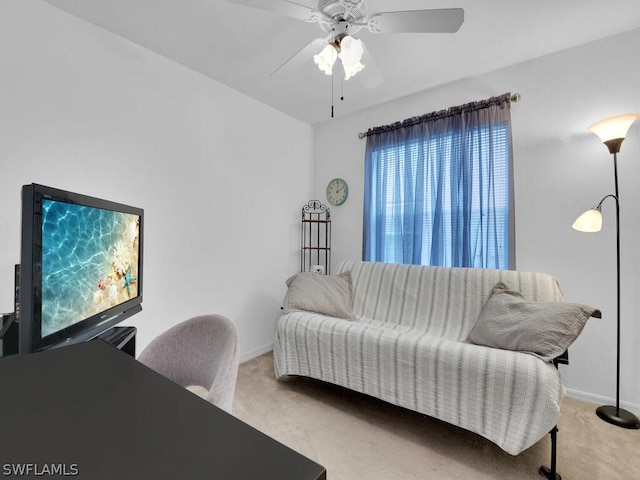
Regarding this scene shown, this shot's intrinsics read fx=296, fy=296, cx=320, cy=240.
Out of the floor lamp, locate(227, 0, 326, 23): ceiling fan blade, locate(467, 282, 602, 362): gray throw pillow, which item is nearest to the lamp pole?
the floor lamp

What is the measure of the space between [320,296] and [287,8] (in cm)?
192

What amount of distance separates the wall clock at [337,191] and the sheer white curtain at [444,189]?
0.31 meters

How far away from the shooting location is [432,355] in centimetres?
170

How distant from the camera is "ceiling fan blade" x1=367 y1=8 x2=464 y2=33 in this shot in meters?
1.34

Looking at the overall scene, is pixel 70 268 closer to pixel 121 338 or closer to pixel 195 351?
pixel 121 338

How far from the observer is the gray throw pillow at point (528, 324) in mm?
1552

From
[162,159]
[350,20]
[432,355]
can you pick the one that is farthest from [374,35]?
[432,355]

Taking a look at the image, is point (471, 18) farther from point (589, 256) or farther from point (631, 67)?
point (589, 256)

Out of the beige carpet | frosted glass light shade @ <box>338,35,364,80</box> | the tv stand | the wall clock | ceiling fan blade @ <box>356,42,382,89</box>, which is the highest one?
ceiling fan blade @ <box>356,42,382,89</box>

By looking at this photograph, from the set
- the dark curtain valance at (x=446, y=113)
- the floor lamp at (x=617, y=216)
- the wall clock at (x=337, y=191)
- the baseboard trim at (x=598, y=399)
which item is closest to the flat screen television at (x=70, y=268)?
the wall clock at (x=337, y=191)

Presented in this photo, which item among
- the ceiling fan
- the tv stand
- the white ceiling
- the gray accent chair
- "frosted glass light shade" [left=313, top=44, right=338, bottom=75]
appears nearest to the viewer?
the gray accent chair

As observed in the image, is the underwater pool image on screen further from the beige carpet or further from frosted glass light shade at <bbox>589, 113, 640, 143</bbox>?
frosted glass light shade at <bbox>589, 113, 640, 143</bbox>

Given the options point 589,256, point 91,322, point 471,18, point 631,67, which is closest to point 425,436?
point 589,256

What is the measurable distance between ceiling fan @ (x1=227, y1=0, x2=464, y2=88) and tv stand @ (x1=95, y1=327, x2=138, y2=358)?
1.56 meters
